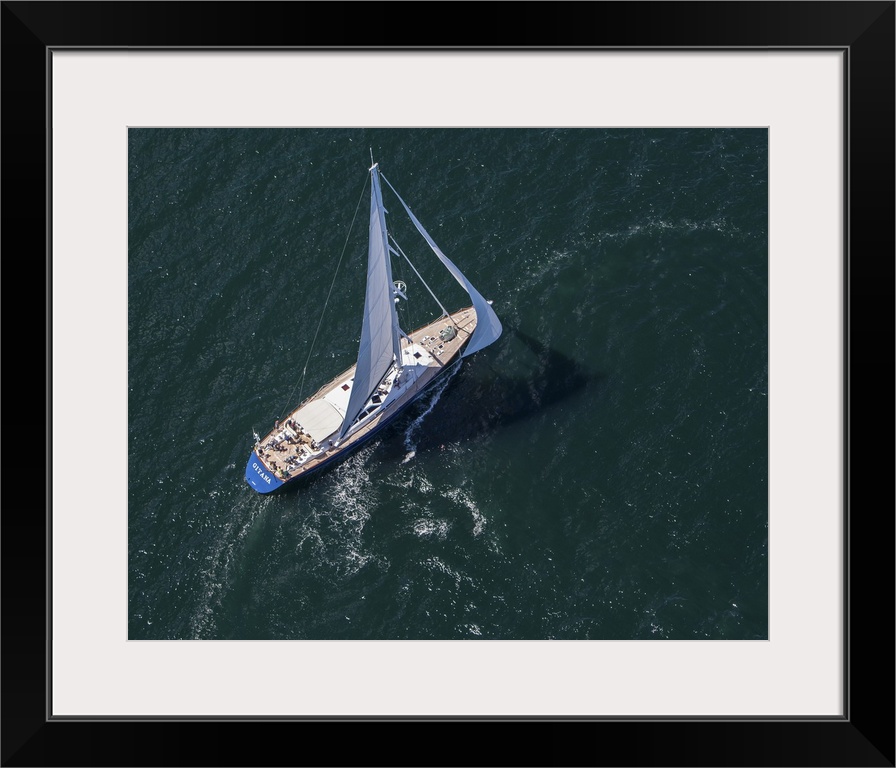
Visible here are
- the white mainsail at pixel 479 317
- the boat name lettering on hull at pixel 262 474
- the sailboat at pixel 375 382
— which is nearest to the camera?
the sailboat at pixel 375 382

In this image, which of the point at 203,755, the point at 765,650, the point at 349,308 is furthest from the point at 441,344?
the point at 203,755

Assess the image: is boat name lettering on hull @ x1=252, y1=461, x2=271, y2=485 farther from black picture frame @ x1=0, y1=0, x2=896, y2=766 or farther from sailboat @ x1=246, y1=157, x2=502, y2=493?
black picture frame @ x1=0, y1=0, x2=896, y2=766

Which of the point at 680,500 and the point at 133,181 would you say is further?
the point at 133,181

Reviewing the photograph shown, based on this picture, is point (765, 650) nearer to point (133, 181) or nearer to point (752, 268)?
point (752, 268)

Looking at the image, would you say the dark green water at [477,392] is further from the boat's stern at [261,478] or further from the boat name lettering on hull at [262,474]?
the boat name lettering on hull at [262,474]

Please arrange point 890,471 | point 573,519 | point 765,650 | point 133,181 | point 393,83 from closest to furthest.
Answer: point 890,471, point 765,650, point 393,83, point 573,519, point 133,181

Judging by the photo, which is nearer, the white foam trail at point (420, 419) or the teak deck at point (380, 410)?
the teak deck at point (380, 410)

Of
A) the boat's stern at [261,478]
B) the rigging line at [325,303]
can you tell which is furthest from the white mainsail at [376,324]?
the boat's stern at [261,478]
